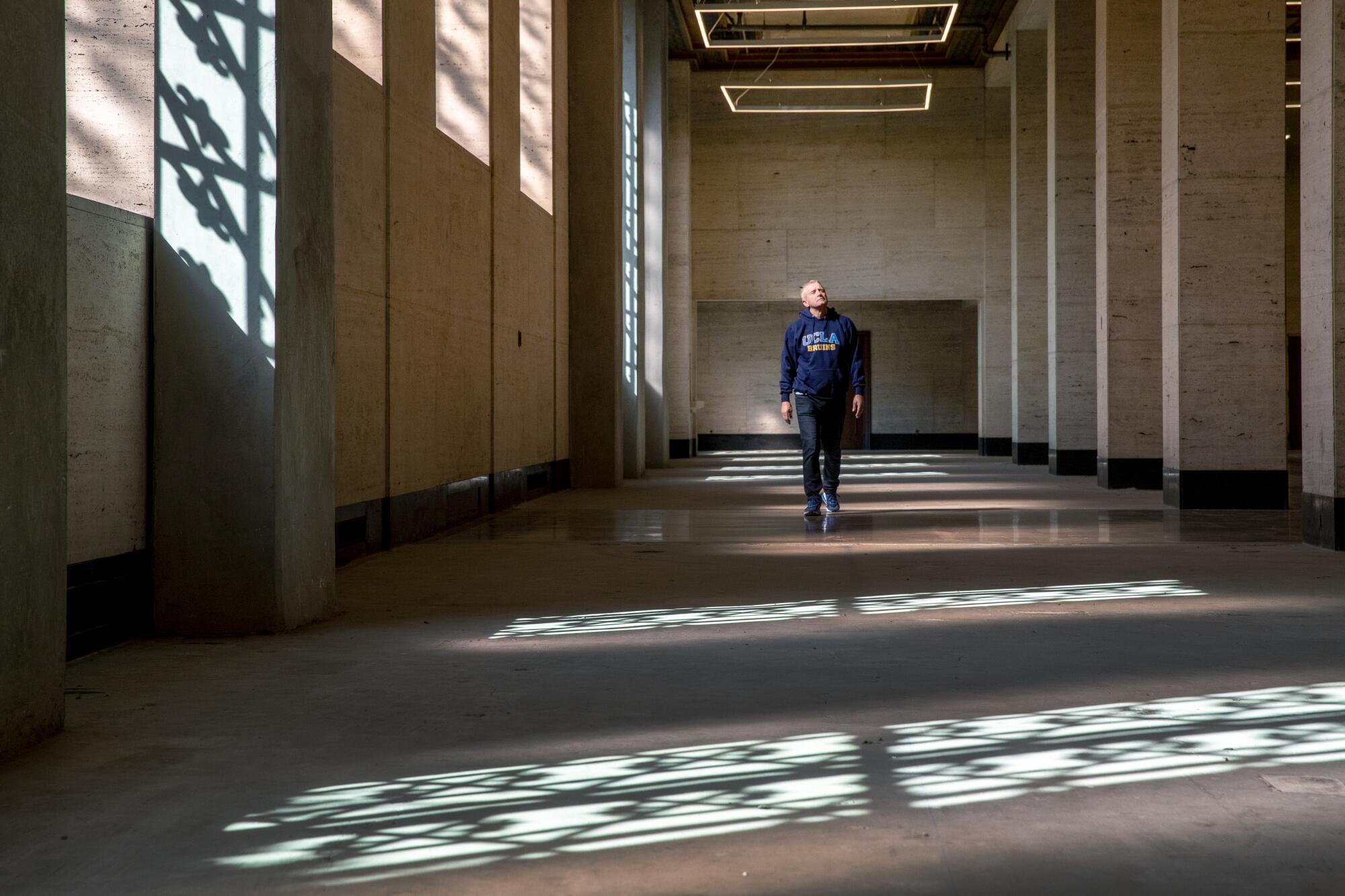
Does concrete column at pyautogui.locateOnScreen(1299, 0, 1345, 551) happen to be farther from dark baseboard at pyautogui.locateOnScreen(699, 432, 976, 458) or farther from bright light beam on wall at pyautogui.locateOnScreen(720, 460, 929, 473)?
dark baseboard at pyautogui.locateOnScreen(699, 432, 976, 458)

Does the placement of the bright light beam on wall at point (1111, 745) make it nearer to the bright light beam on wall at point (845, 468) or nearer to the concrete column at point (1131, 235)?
the concrete column at point (1131, 235)

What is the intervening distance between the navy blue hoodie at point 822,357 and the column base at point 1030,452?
48.9 feet

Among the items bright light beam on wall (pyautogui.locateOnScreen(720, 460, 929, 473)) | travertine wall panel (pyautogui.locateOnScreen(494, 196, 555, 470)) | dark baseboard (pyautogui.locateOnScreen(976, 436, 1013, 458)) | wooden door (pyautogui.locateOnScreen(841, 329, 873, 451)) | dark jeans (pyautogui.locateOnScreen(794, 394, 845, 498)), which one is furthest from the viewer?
wooden door (pyautogui.locateOnScreen(841, 329, 873, 451))

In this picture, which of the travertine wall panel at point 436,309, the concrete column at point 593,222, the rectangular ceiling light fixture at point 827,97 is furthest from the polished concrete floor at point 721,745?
the rectangular ceiling light fixture at point 827,97

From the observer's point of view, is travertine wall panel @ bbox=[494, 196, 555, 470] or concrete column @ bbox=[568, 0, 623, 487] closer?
travertine wall panel @ bbox=[494, 196, 555, 470]

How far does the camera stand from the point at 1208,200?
43.8 ft

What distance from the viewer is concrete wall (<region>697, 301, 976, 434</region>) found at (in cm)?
4016

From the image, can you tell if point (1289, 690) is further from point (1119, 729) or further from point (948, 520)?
point (948, 520)

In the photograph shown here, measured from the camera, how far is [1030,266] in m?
26.6

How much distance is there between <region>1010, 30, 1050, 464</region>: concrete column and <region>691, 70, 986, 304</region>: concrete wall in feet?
17.1

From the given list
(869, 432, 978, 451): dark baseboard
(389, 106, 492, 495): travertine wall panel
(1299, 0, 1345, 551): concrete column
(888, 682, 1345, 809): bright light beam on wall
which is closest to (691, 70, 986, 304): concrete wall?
(869, 432, 978, 451): dark baseboard

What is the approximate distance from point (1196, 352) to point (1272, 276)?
3.39ft

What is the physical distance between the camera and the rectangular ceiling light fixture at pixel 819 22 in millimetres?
20688

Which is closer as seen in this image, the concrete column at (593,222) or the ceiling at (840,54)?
the concrete column at (593,222)
